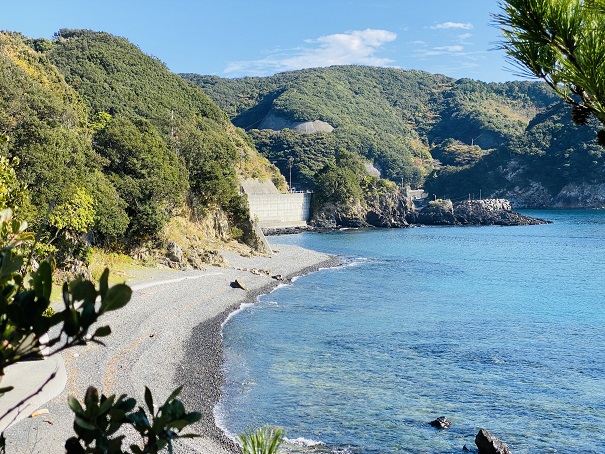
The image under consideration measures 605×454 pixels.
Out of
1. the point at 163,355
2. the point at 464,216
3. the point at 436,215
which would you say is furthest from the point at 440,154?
the point at 163,355

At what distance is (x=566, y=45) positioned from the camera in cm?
451

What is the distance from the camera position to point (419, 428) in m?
16.1

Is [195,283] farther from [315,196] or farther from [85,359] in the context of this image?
[315,196]

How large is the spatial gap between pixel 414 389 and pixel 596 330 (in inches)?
553

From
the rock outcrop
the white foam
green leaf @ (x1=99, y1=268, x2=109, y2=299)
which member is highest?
the rock outcrop

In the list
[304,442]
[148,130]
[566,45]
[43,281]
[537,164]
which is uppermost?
[537,164]

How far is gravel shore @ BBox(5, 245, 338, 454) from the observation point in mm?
13469

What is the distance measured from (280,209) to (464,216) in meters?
39.7

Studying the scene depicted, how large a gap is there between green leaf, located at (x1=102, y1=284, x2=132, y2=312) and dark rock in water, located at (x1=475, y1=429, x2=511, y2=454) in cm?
1347

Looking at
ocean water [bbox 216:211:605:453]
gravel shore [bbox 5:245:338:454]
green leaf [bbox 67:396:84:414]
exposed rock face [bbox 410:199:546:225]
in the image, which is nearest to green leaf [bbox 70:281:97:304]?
green leaf [bbox 67:396:84:414]

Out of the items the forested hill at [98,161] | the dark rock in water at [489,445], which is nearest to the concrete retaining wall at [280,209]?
the forested hill at [98,161]

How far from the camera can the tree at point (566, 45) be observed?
13.9 ft

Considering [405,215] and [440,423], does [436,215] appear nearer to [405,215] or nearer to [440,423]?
[405,215]

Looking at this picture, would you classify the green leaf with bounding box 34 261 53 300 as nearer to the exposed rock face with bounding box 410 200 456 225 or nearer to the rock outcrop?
the exposed rock face with bounding box 410 200 456 225
